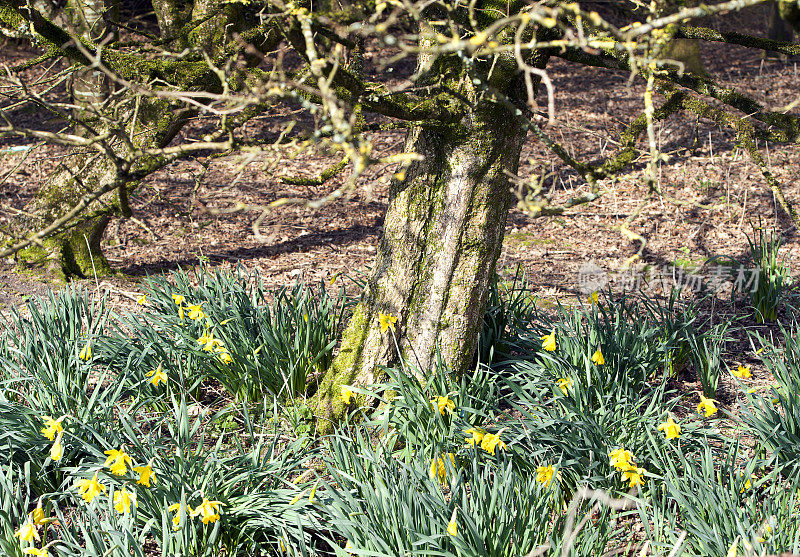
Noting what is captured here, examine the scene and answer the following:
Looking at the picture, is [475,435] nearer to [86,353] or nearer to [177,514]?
[177,514]

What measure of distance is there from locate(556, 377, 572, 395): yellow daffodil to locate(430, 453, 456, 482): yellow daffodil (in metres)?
0.63

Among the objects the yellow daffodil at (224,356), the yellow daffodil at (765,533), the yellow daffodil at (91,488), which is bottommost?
the yellow daffodil at (765,533)

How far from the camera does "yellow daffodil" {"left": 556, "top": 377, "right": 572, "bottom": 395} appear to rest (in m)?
3.06

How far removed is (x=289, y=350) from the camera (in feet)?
11.3

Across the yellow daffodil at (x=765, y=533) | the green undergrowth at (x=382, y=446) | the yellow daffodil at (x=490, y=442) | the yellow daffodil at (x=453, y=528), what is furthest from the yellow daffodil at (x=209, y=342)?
the yellow daffodil at (x=765, y=533)

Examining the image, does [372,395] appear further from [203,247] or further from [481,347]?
[203,247]

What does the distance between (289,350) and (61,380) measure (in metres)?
1.03

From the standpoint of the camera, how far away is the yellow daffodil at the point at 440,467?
2535 mm

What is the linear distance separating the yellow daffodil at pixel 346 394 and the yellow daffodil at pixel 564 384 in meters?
0.97

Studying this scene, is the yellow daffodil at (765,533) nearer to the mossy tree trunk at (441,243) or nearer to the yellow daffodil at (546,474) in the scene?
the yellow daffodil at (546,474)

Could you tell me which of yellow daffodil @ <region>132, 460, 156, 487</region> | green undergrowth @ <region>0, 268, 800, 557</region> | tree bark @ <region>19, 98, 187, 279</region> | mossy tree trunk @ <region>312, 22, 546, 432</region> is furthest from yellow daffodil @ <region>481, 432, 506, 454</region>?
tree bark @ <region>19, 98, 187, 279</region>

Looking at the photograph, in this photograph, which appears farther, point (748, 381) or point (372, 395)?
point (748, 381)

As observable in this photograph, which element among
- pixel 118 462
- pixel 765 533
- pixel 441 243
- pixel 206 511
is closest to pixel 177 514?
pixel 206 511

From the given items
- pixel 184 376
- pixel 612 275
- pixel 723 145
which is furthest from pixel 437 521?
pixel 723 145
